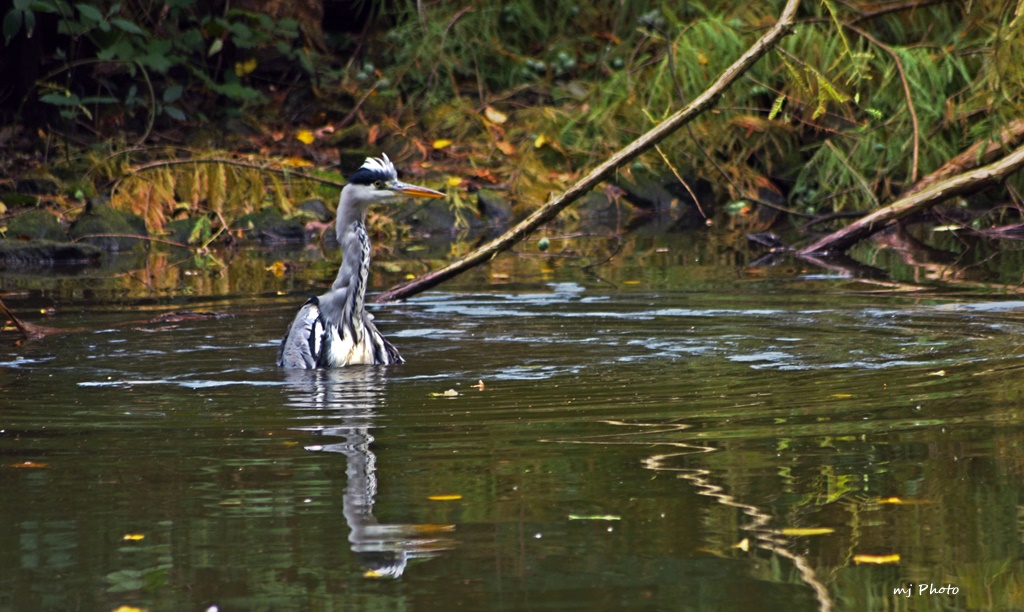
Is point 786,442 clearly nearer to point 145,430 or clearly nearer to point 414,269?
point 145,430

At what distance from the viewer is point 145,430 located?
579cm

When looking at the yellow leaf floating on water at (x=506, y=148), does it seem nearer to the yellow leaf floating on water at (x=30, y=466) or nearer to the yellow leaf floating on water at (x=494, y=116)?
the yellow leaf floating on water at (x=494, y=116)

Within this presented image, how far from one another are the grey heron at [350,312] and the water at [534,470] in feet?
0.75

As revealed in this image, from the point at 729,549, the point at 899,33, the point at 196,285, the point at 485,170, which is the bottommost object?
the point at 729,549

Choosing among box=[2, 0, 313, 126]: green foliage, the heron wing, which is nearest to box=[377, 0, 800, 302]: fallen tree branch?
the heron wing

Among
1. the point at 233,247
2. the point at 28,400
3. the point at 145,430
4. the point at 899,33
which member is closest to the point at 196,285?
the point at 233,247

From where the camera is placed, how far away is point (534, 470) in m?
4.89

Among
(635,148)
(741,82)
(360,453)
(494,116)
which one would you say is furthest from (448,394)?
(494,116)

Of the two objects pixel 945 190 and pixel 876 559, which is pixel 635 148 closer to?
pixel 945 190

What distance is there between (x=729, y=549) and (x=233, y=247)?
11.2 metres

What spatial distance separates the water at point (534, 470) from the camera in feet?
12.2

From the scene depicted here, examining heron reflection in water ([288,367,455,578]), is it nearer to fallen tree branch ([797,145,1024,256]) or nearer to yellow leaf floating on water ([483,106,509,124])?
fallen tree branch ([797,145,1024,256])

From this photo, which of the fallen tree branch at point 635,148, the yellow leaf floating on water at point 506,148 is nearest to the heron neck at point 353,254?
the fallen tree branch at point 635,148

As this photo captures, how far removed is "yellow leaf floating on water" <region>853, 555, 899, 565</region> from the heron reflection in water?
1.07 meters
